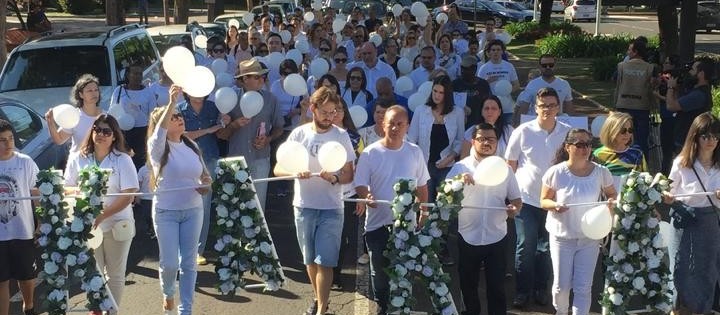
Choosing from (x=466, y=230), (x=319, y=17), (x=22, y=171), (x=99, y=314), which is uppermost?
(x=319, y=17)

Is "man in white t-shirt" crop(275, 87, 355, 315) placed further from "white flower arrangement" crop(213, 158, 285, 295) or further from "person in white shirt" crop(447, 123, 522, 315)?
"person in white shirt" crop(447, 123, 522, 315)

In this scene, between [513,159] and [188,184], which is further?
[513,159]

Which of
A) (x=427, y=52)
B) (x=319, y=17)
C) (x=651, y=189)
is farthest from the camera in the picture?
(x=319, y=17)

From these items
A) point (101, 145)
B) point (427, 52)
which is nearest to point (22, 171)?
point (101, 145)

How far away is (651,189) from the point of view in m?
5.66

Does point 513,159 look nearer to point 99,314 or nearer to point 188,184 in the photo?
point 188,184

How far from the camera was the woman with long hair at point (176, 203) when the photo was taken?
19.7 ft

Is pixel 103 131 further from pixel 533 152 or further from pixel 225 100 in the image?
pixel 533 152

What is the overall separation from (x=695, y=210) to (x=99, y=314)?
13.1 feet

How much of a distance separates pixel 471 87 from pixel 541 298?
2839 mm

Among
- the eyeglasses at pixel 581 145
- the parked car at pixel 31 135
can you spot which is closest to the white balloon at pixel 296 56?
the parked car at pixel 31 135

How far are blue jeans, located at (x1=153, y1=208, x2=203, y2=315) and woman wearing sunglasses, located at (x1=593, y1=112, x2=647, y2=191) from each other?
9.41 ft

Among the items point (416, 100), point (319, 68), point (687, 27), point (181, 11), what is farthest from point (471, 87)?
point (181, 11)

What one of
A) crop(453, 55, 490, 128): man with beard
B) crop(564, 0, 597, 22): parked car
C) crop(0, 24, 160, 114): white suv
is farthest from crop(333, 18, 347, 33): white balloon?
crop(564, 0, 597, 22): parked car
